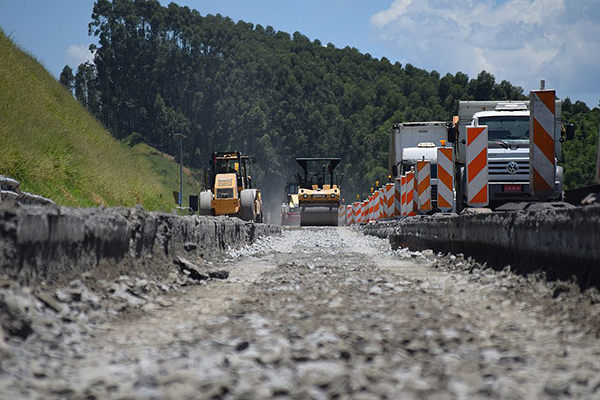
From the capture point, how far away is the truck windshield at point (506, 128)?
1669cm

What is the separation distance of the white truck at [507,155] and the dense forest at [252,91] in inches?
3288

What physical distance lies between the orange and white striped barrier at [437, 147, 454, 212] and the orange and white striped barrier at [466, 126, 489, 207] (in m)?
2.05

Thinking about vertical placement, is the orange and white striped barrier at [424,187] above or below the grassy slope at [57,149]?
below

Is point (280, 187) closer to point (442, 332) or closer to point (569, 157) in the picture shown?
point (569, 157)

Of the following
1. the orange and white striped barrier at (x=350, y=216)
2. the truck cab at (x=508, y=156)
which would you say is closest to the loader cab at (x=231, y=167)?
the truck cab at (x=508, y=156)

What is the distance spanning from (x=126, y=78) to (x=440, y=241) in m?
143

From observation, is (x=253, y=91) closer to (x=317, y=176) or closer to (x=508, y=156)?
(x=317, y=176)

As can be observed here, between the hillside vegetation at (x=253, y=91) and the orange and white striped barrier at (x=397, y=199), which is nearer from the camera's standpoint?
the orange and white striped barrier at (x=397, y=199)

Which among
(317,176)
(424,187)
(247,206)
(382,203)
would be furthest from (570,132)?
(317,176)

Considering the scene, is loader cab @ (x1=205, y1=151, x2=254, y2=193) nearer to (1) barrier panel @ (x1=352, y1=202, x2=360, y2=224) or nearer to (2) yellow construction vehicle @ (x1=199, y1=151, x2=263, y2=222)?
(2) yellow construction vehicle @ (x1=199, y1=151, x2=263, y2=222)

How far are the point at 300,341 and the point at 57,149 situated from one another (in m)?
23.1

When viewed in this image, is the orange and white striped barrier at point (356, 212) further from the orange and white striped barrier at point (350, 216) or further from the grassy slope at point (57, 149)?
the grassy slope at point (57, 149)

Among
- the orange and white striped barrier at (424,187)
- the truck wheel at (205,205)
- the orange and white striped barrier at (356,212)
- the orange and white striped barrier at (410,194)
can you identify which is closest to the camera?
the orange and white striped barrier at (424,187)

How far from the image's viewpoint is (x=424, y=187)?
18938 mm
